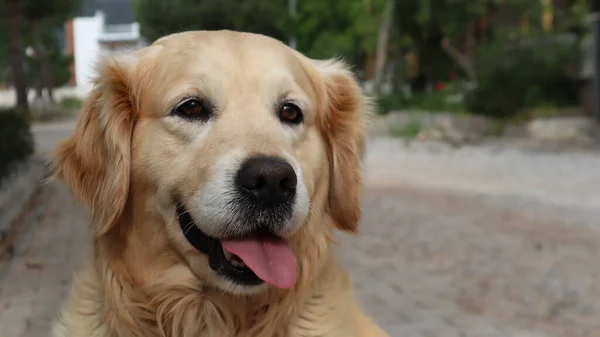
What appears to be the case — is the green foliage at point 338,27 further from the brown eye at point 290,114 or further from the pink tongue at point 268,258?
the pink tongue at point 268,258

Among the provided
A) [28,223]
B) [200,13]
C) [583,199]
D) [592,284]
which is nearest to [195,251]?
[592,284]

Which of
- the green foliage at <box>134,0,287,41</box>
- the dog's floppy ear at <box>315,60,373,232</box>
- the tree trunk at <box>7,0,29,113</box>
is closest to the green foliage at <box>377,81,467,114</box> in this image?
the green foliage at <box>134,0,287,41</box>

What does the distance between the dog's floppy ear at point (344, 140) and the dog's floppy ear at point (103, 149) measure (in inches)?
32.0

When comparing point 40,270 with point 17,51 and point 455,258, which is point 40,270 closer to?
point 455,258

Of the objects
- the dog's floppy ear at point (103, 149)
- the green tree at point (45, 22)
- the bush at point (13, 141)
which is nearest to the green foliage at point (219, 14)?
the green tree at point (45, 22)

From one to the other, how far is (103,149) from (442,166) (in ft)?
35.1

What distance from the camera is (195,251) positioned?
8.36 ft

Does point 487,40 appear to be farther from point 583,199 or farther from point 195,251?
point 195,251

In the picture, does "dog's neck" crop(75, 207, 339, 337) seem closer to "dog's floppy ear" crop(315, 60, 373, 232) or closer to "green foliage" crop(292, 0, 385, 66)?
"dog's floppy ear" crop(315, 60, 373, 232)

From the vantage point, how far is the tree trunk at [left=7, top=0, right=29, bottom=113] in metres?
17.1

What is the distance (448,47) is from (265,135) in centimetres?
2080

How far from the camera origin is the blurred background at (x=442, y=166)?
193 inches

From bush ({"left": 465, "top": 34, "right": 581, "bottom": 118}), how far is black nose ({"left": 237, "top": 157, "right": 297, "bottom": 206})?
1563 cm

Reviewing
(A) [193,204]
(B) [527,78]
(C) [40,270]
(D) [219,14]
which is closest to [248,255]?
(A) [193,204]
